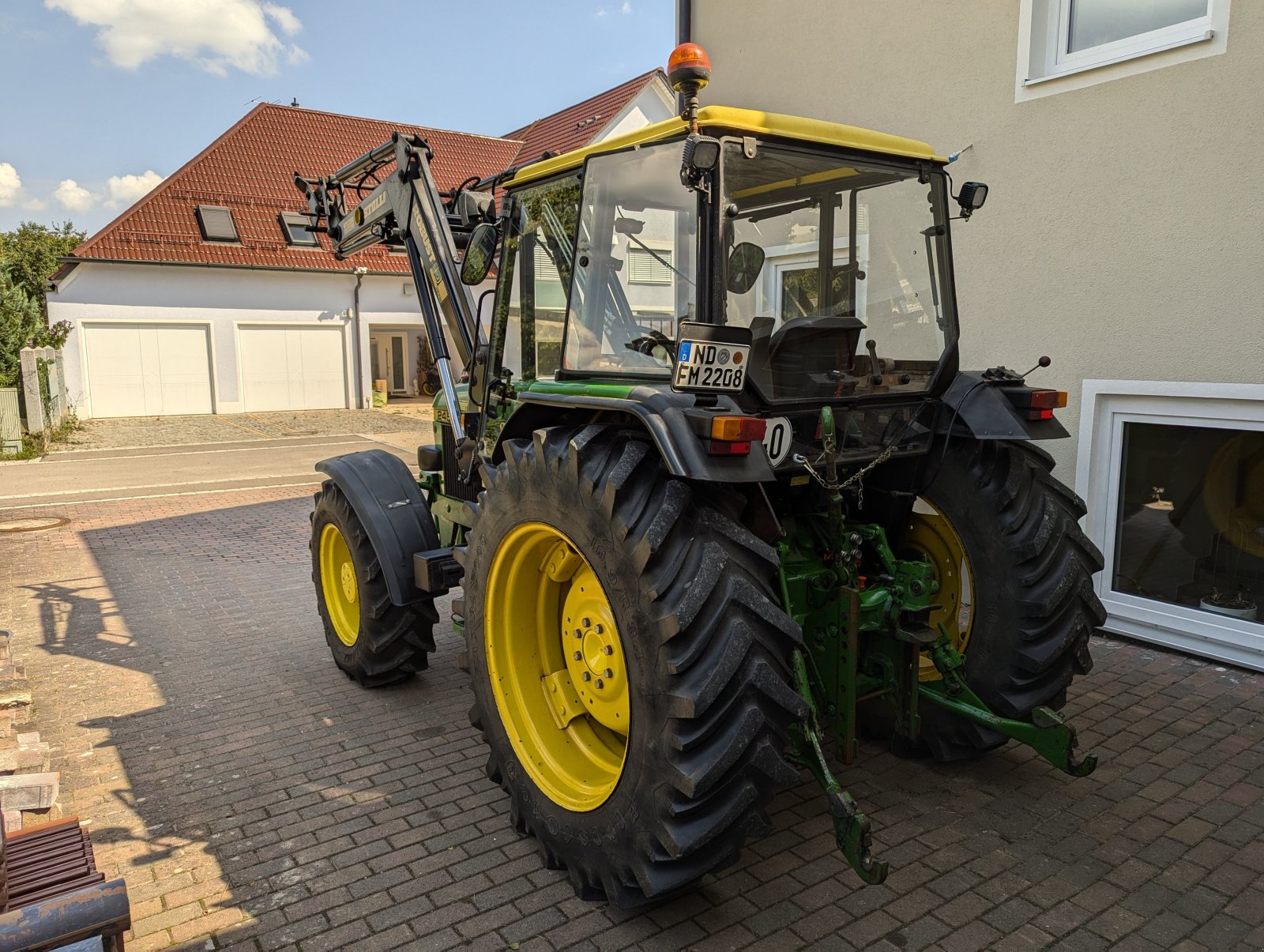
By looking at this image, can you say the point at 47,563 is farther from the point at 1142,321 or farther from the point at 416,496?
the point at 1142,321

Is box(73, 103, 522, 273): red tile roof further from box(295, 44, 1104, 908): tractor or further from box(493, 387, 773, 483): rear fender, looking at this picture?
box(493, 387, 773, 483): rear fender

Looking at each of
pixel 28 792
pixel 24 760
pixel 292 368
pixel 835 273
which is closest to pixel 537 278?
pixel 835 273

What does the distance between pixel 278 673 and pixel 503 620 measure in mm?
2340

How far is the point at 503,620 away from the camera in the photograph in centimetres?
337

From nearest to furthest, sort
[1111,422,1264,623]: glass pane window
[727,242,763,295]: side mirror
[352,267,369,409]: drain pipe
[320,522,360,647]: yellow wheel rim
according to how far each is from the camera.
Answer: [727,242,763,295]: side mirror → [1111,422,1264,623]: glass pane window → [320,522,360,647]: yellow wheel rim → [352,267,369,409]: drain pipe

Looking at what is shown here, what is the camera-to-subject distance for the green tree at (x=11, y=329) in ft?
51.6

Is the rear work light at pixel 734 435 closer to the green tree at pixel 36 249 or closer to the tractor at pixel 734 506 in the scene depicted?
the tractor at pixel 734 506

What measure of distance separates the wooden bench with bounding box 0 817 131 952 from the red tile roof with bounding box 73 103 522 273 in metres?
17.1

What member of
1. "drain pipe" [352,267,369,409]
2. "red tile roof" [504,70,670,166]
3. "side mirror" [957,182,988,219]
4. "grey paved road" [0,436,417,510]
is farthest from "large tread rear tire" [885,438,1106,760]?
"drain pipe" [352,267,369,409]

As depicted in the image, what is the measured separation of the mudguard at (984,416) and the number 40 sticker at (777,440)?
94 centimetres

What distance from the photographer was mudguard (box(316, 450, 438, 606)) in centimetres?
438

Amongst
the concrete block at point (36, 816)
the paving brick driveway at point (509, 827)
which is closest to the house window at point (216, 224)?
the paving brick driveway at point (509, 827)

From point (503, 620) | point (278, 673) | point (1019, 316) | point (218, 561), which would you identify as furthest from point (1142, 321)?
point (218, 561)

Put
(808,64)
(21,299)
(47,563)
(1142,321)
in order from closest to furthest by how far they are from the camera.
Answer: (1142,321)
(808,64)
(47,563)
(21,299)
